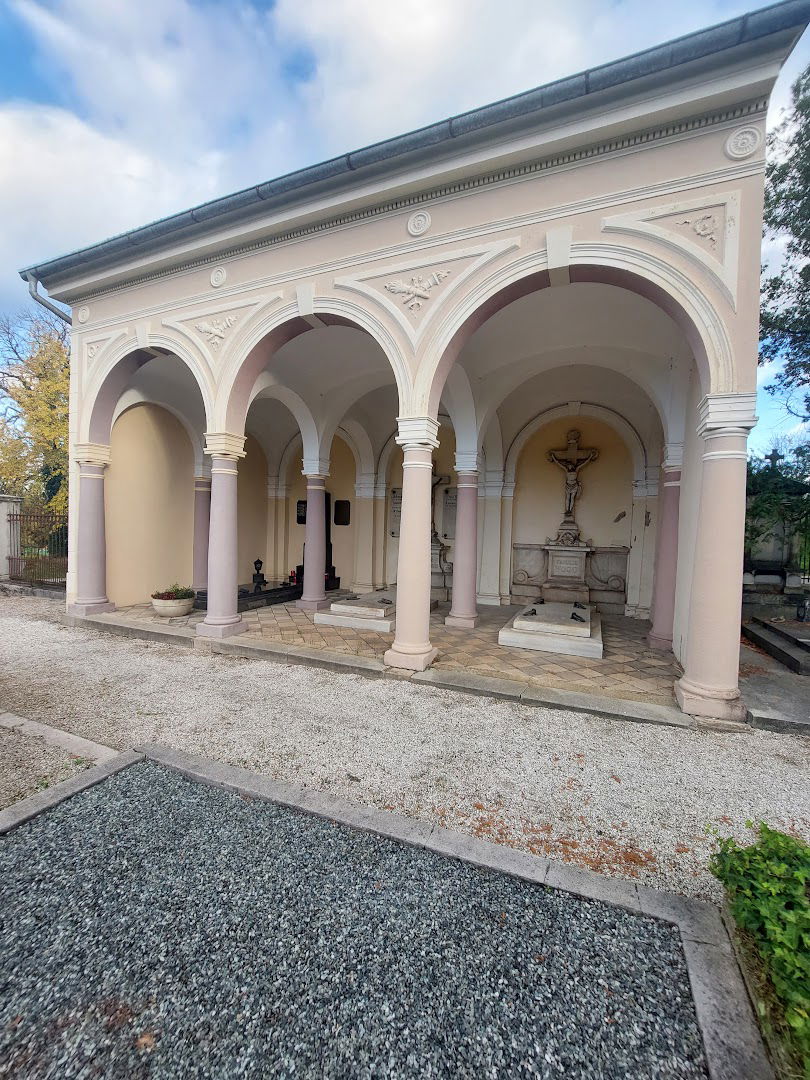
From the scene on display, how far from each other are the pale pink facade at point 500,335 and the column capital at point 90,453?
0.9 inches

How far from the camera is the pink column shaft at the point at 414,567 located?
4816 millimetres

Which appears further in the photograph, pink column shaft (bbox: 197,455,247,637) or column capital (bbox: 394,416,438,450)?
pink column shaft (bbox: 197,455,247,637)

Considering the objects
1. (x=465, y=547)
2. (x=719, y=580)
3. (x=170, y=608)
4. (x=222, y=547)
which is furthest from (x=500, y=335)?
(x=170, y=608)

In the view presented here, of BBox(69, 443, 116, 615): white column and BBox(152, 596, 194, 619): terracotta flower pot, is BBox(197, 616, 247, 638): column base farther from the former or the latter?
BBox(69, 443, 116, 615): white column

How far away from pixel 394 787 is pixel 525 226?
4987mm

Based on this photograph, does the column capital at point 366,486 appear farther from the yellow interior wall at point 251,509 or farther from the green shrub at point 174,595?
the green shrub at point 174,595

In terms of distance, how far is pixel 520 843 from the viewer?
7.53 feet

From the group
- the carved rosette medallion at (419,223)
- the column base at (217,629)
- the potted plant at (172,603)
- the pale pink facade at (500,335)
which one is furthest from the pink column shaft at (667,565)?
the potted plant at (172,603)

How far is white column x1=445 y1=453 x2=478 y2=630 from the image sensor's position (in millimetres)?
6918

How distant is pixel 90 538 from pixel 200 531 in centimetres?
222

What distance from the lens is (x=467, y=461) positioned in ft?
23.2

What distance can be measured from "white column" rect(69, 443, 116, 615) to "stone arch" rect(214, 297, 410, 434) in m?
2.80

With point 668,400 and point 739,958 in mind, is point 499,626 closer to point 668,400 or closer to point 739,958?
point 668,400

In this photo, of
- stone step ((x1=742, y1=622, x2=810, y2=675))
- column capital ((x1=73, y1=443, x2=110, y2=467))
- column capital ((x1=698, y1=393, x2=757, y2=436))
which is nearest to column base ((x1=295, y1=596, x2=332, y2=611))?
column capital ((x1=73, y1=443, x2=110, y2=467))
